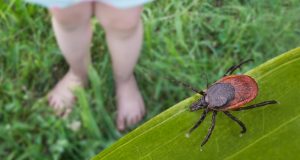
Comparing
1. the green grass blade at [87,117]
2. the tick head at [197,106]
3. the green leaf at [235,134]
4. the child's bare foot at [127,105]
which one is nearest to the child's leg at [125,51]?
the child's bare foot at [127,105]

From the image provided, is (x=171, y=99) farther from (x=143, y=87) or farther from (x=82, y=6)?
(x=82, y=6)

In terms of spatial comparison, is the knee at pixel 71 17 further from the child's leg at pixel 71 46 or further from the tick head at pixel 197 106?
the tick head at pixel 197 106

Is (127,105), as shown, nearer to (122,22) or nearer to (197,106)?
(122,22)

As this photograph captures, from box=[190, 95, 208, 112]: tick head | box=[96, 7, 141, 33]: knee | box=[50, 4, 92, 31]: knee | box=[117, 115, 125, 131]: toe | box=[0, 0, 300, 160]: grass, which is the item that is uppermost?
box=[190, 95, 208, 112]: tick head

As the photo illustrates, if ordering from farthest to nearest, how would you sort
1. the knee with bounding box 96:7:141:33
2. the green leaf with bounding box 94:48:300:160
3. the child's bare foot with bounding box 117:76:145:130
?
the child's bare foot with bounding box 117:76:145:130 → the knee with bounding box 96:7:141:33 → the green leaf with bounding box 94:48:300:160

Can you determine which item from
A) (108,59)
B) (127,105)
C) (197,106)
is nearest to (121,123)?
(127,105)

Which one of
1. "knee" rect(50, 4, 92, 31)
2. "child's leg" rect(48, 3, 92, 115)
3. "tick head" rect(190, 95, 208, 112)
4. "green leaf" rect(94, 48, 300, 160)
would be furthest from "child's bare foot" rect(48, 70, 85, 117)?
"green leaf" rect(94, 48, 300, 160)

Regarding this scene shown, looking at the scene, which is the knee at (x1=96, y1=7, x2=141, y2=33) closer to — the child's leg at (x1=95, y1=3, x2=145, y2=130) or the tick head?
the child's leg at (x1=95, y1=3, x2=145, y2=130)
